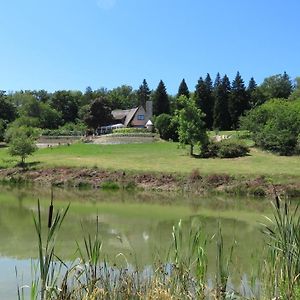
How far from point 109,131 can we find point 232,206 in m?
48.6

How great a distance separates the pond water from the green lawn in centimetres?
553

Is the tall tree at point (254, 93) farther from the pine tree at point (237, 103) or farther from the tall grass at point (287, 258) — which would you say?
the tall grass at point (287, 258)

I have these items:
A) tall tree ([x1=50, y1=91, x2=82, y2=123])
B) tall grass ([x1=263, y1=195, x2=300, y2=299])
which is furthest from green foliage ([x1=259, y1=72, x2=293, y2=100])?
tall grass ([x1=263, y1=195, x2=300, y2=299])

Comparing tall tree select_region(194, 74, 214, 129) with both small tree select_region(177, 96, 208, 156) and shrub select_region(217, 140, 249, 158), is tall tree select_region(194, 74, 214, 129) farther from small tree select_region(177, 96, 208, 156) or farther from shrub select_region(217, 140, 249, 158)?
shrub select_region(217, 140, 249, 158)

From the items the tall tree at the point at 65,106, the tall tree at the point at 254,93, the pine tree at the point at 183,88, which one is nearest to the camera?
the pine tree at the point at 183,88

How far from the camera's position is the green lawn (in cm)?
4009

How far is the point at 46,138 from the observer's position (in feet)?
230

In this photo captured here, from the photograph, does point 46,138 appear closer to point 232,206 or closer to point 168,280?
point 232,206

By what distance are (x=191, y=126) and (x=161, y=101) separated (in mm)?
37005

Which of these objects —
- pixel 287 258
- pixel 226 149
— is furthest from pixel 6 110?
pixel 287 258

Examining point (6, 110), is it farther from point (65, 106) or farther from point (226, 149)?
point (226, 149)

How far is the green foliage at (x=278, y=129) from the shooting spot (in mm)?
49438

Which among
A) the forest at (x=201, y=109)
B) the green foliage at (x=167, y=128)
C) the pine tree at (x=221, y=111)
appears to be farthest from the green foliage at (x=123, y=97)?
the green foliage at (x=167, y=128)

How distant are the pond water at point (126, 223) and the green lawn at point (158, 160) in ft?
18.1
